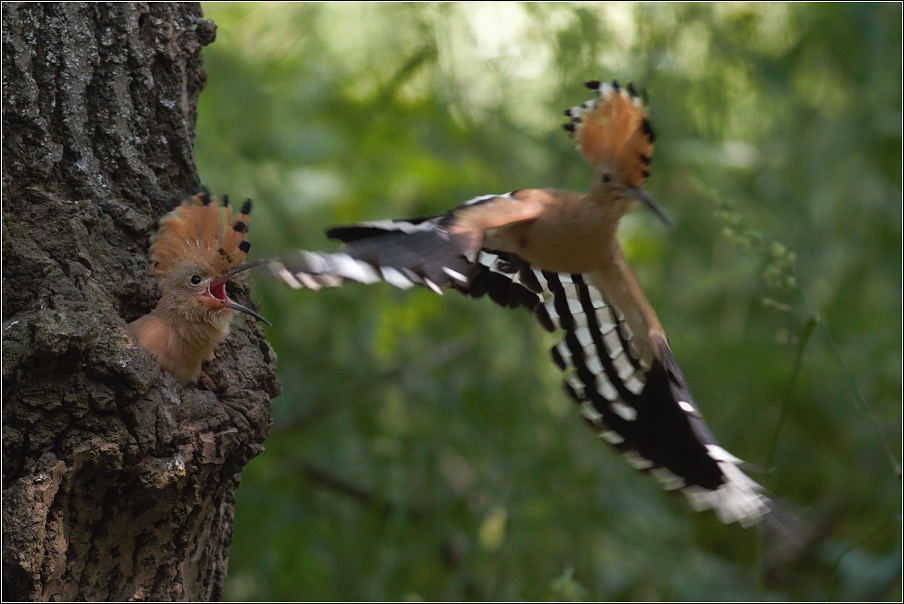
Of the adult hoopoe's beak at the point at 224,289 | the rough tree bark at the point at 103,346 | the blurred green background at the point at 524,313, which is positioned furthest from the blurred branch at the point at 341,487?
the adult hoopoe's beak at the point at 224,289

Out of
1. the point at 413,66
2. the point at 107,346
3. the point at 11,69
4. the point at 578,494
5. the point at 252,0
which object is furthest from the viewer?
the point at 252,0

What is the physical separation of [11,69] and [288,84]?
2723 millimetres

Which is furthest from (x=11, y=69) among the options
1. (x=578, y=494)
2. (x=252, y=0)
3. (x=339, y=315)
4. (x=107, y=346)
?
(x=252, y=0)

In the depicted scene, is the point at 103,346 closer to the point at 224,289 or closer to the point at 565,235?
the point at 224,289

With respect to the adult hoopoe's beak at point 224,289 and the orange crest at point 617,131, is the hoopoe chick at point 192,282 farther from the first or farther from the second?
the orange crest at point 617,131

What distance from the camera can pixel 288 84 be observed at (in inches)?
173

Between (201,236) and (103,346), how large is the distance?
437mm

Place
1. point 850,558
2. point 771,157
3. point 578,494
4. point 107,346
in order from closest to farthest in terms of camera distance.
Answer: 1. point 107,346
2. point 850,558
3. point 578,494
4. point 771,157

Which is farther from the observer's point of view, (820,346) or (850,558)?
(820,346)

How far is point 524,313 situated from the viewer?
3.90 metres

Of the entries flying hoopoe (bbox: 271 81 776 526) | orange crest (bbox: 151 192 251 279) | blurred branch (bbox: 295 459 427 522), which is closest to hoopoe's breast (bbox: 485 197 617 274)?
flying hoopoe (bbox: 271 81 776 526)

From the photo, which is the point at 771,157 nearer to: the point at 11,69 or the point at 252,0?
the point at 252,0

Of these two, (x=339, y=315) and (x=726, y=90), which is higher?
(x=726, y=90)

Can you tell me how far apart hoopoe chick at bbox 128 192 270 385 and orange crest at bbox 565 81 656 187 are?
2.77ft
